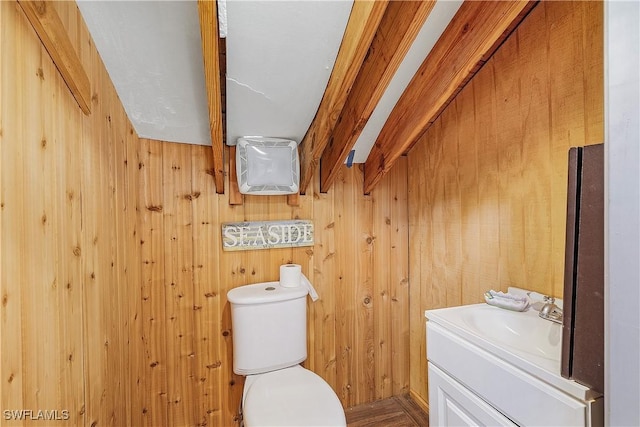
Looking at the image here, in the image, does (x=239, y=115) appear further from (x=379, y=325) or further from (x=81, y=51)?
(x=379, y=325)

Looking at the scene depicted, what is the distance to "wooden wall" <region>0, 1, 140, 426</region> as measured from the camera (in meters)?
0.63

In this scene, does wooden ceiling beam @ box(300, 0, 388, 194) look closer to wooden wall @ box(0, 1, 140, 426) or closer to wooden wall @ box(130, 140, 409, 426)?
wooden wall @ box(130, 140, 409, 426)

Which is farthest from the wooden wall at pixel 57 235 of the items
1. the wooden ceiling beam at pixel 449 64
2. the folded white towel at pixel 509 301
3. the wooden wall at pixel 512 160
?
the wooden wall at pixel 512 160

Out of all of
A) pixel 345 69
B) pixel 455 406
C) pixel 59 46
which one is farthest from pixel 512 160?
pixel 59 46

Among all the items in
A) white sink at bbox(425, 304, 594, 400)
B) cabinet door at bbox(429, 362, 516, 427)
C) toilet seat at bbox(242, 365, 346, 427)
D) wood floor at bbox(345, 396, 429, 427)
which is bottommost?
wood floor at bbox(345, 396, 429, 427)

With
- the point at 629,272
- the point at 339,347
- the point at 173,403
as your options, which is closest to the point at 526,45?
the point at 629,272

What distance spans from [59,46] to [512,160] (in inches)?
68.0

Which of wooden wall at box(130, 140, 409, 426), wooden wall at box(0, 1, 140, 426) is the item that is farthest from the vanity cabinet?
wooden wall at box(0, 1, 140, 426)

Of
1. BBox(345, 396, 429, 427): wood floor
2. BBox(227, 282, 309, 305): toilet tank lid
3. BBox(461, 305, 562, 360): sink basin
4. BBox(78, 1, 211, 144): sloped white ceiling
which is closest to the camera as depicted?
BBox(78, 1, 211, 144): sloped white ceiling

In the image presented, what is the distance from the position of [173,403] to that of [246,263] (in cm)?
88

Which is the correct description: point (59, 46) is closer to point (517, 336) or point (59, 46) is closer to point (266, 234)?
point (266, 234)

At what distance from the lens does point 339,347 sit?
2.11 m

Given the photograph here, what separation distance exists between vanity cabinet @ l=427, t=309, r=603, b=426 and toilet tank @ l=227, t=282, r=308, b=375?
0.74 metres

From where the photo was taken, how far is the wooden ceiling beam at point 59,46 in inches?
27.7
